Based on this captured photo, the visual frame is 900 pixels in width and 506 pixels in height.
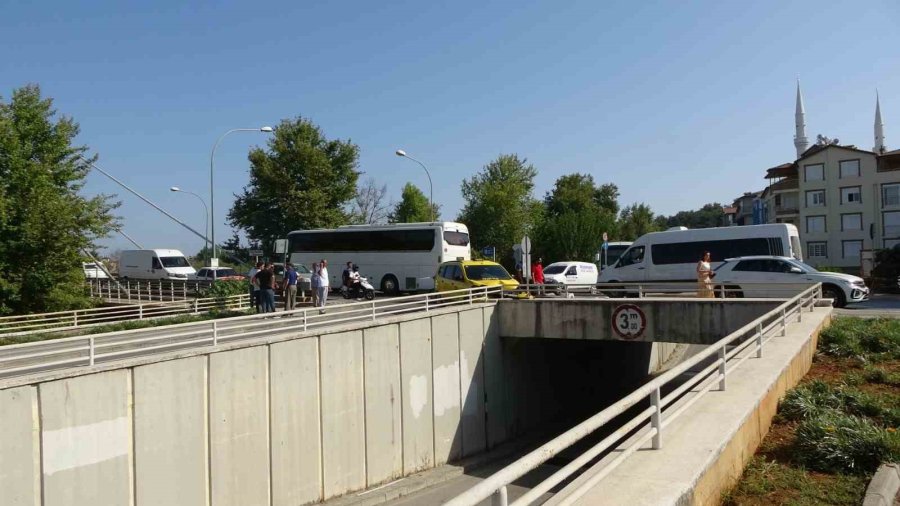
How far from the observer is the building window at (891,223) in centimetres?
4734

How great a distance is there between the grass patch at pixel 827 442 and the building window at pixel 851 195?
1792 inches

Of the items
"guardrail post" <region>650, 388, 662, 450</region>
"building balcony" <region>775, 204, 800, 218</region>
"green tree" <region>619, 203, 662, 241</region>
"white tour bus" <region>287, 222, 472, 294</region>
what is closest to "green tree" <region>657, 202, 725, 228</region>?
"green tree" <region>619, 203, 662, 241</region>

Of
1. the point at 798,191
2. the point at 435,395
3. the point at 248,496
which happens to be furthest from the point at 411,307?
the point at 798,191

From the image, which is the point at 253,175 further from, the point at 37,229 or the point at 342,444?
the point at 342,444

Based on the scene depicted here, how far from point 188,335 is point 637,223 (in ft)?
234

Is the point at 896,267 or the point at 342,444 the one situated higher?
the point at 896,267

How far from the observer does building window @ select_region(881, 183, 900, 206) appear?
47.4 m

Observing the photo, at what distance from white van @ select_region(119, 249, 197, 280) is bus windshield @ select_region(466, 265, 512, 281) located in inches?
1023

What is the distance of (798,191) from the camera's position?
54.8 meters

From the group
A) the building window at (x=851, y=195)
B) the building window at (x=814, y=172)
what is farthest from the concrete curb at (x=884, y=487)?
→ the building window at (x=814, y=172)

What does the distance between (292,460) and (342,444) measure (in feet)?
4.94

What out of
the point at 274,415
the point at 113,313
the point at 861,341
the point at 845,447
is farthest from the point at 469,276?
the point at 845,447

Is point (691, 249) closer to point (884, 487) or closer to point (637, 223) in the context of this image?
point (884, 487)

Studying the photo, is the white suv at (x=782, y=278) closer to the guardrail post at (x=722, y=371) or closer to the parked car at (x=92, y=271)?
the guardrail post at (x=722, y=371)
